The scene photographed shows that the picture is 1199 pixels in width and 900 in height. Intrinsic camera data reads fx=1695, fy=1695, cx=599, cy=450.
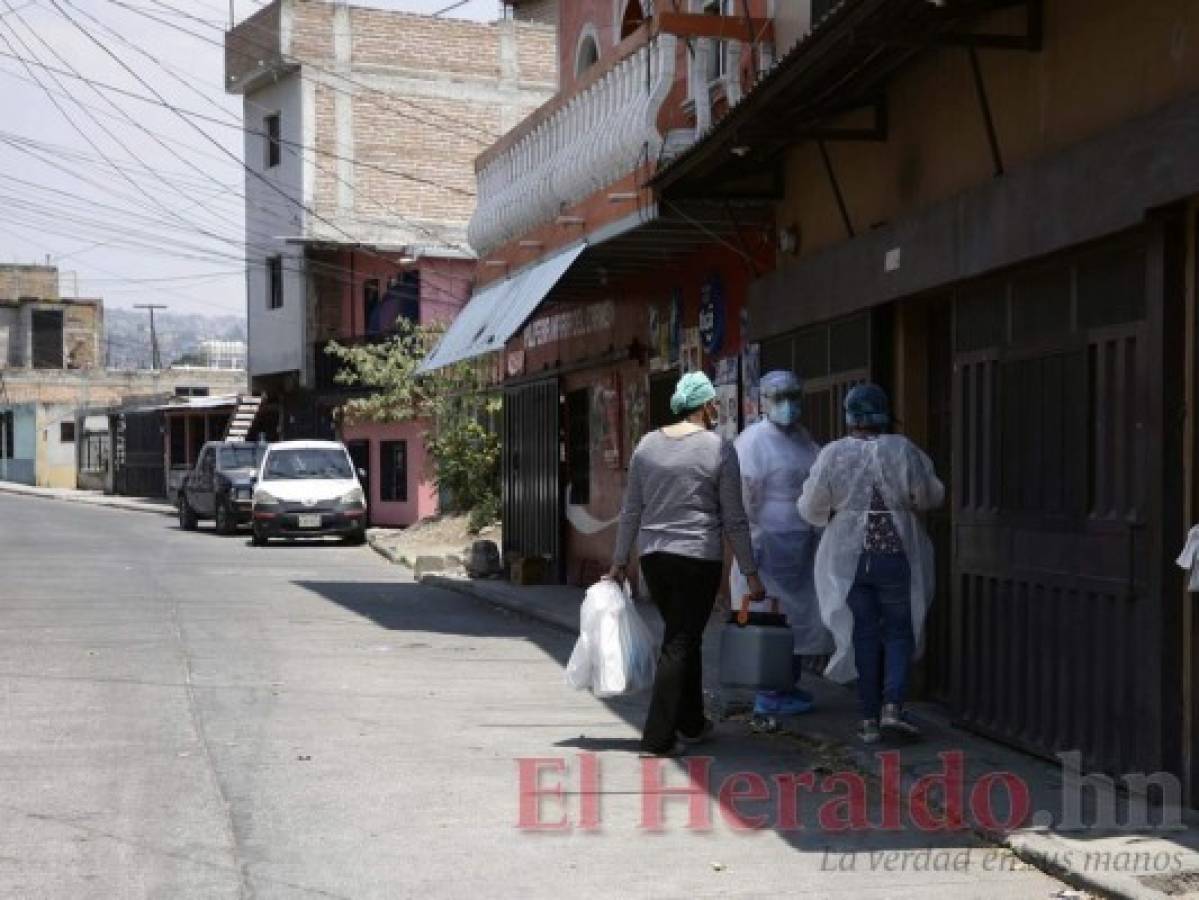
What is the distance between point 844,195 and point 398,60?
31586 mm

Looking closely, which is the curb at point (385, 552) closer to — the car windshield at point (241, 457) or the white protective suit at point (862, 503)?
the car windshield at point (241, 457)

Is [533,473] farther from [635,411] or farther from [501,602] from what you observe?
[635,411]

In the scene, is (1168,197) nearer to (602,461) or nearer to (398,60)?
(602,461)

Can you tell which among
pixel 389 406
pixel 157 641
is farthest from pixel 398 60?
pixel 157 641

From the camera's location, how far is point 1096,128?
738 cm

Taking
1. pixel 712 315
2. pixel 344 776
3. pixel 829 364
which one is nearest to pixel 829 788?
pixel 344 776

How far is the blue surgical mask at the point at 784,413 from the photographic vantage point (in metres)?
9.48

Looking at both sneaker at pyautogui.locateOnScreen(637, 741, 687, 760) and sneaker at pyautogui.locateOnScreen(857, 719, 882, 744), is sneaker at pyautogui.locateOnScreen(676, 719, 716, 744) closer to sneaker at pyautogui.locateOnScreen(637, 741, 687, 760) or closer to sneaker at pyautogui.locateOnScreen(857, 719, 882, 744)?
sneaker at pyautogui.locateOnScreen(637, 741, 687, 760)

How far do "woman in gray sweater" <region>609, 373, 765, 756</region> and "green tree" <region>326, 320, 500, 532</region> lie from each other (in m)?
17.6

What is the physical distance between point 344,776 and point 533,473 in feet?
41.3

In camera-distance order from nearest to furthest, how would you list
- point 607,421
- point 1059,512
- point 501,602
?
point 1059,512
point 501,602
point 607,421

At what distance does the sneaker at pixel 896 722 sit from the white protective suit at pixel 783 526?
3.67 feet

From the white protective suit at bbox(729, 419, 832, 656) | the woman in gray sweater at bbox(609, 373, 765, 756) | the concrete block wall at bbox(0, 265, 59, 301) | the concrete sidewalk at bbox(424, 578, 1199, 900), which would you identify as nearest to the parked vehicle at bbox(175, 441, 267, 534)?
the concrete sidewalk at bbox(424, 578, 1199, 900)

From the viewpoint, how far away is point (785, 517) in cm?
945
